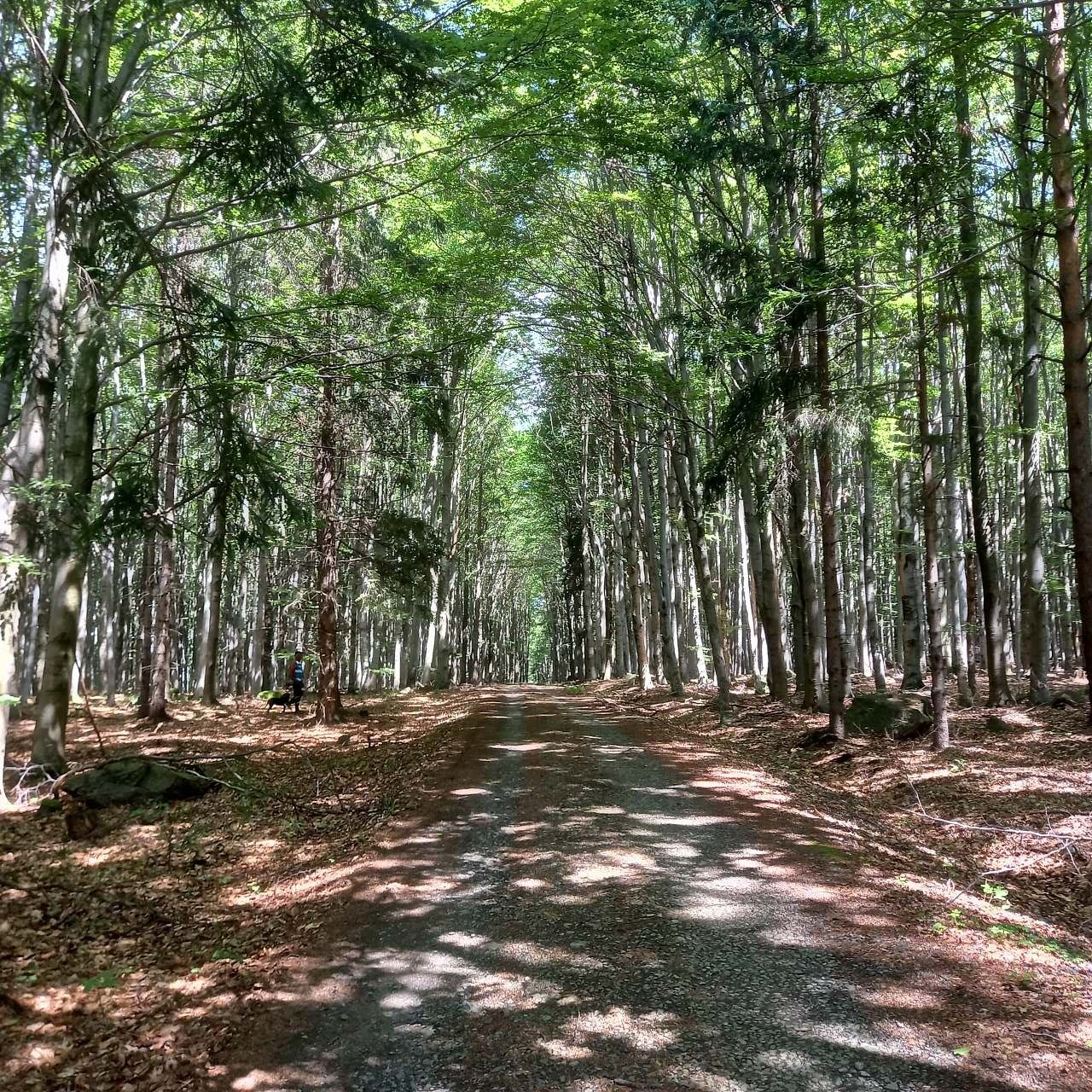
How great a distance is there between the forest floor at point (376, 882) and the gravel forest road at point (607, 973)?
10cm

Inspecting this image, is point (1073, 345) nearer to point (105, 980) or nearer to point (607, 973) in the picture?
point (607, 973)

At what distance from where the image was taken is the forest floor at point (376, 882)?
4.04 m

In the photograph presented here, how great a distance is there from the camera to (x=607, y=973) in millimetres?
4543

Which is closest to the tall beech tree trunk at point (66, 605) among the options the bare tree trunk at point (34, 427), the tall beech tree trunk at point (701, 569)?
the bare tree trunk at point (34, 427)

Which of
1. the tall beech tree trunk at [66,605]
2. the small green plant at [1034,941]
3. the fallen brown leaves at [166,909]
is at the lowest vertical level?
the fallen brown leaves at [166,909]

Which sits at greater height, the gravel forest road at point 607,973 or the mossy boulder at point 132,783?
the mossy boulder at point 132,783

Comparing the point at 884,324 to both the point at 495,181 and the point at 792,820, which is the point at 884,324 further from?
the point at 792,820

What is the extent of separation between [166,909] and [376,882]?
180cm

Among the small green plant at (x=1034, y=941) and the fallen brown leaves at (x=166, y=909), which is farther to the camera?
the small green plant at (x=1034, y=941)

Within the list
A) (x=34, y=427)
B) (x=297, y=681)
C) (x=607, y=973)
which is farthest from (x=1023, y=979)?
(x=297, y=681)

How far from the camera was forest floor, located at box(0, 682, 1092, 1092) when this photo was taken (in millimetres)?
4035

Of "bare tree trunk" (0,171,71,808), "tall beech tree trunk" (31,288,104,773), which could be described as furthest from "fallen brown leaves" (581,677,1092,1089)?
"tall beech tree trunk" (31,288,104,773)

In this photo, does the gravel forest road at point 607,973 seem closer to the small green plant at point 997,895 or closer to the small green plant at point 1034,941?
the small green plant at point 1034,941

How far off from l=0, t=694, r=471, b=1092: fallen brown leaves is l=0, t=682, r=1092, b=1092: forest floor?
0.8 inches
